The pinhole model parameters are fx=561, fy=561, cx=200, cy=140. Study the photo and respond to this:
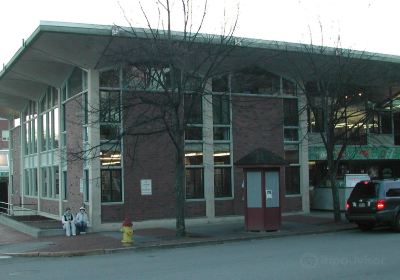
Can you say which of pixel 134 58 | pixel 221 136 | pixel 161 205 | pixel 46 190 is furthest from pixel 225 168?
pixel 46 190

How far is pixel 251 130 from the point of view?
25516 millimetres

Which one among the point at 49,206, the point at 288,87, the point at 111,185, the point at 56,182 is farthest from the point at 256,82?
the point at 49,206

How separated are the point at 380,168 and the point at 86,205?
A: 1806cm

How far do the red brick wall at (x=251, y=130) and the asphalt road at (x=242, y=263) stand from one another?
7.41 meters

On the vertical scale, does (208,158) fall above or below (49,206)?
above

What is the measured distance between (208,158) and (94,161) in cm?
510

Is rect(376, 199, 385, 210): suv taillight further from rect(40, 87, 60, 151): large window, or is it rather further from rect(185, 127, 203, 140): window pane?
rect(40, 87, 60, 151): large window

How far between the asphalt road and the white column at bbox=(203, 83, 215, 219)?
22.0 feet

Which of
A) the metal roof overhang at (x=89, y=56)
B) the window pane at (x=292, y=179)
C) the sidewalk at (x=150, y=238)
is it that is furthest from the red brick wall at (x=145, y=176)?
the window pane at (x=292, y=179)

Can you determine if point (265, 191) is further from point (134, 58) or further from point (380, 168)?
point (380, 168)

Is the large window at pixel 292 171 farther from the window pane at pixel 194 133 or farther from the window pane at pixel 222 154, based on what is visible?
the window pane at pixel 194 133

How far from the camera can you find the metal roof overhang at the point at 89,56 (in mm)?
20375

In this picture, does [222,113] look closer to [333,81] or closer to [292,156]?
[292,156]

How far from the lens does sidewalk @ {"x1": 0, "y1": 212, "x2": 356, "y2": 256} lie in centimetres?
1653
